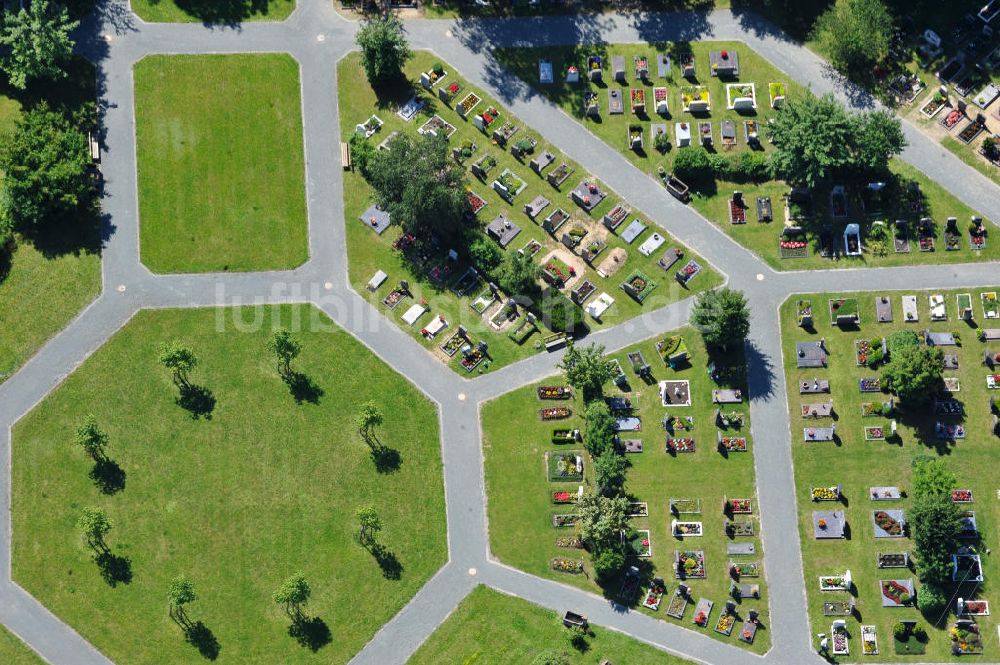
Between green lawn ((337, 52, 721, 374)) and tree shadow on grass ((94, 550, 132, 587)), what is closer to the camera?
tree shadow on grass ((94, 550, 132, 587))

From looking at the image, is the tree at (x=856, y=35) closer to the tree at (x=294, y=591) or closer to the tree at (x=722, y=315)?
the tree at (x=722, y=315)

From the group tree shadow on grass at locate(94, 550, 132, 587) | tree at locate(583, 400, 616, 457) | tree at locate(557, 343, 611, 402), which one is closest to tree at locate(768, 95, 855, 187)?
tree at locate(557, 343, 611, 402)

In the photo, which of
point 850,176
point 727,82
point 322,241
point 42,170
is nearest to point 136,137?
point 42,170

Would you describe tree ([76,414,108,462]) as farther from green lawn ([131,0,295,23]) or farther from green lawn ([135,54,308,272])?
green lawn ([131,0,295,23])

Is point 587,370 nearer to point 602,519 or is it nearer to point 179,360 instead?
point 602,519

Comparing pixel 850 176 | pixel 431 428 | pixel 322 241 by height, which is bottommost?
pixel 431 428

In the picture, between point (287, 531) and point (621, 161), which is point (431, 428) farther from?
point (621, 161)

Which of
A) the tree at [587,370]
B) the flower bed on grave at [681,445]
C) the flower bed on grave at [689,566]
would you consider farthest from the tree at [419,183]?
the flower bed on grave at [689,566]
